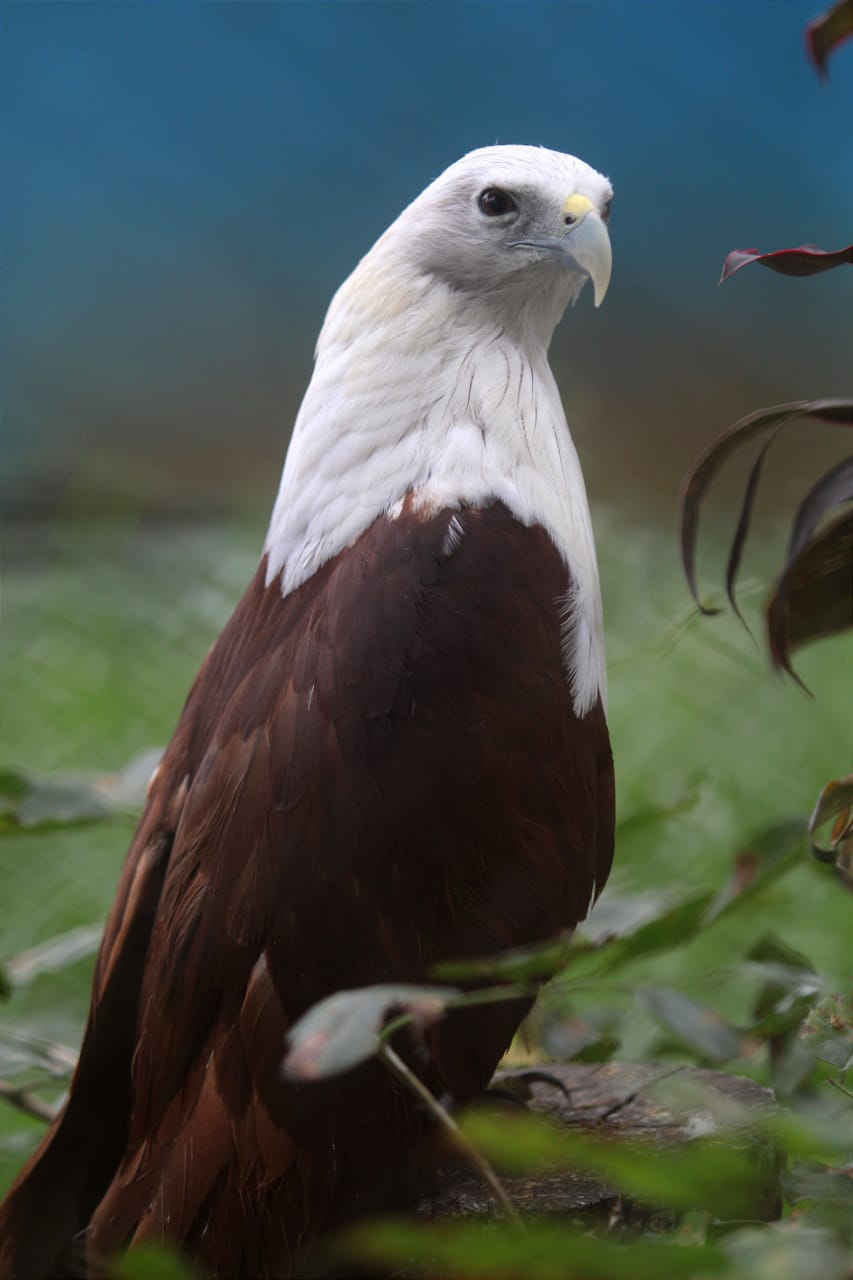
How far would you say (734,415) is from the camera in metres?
3.78

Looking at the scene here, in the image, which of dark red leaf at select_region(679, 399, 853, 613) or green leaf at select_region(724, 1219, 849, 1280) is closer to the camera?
green leaf at select_region(724, 1219, 849, 1280)

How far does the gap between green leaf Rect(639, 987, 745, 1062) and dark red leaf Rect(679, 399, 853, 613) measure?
39 centimetres

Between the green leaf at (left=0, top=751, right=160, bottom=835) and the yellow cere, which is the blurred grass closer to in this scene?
the green leaf at (left=0, top=751, right=160, bottom=835)

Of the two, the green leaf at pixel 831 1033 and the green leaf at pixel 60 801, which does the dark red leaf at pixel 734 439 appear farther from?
the green leaf at pixel 60 801

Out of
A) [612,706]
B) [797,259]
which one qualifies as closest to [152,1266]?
[797,259]

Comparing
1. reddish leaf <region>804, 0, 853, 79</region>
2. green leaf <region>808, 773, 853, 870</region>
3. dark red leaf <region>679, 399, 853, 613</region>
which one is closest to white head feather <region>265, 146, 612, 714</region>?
dark red leaf <region>679, 399, 853, 613</region>

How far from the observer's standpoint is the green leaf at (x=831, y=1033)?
86cm

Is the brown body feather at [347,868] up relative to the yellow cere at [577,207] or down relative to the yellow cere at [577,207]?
down

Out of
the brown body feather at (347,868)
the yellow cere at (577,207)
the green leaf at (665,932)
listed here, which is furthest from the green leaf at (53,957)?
the yellow cere at (577,207)

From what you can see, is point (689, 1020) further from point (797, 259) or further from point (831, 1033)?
point (797, 259)

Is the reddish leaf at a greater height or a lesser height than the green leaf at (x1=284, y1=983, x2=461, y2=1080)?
greater

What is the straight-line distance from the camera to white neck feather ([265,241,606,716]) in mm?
1300

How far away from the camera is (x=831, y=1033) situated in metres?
0.88

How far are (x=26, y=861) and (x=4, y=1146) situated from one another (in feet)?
4.10
